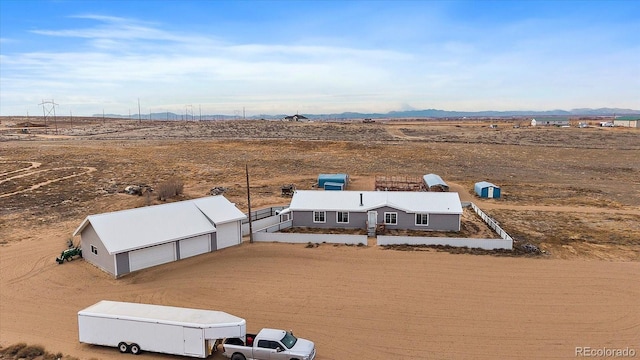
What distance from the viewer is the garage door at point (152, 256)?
24.7 meters

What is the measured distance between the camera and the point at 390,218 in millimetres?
33219

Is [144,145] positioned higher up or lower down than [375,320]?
higher up

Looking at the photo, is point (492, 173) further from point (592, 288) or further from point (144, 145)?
point (144, 145)

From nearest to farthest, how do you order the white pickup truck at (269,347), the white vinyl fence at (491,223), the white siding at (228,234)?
the white pickup truck at (269,347), the white siding at (228,234), the white vinyl fence at (491,223)

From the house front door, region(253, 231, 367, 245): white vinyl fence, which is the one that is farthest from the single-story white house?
the house front door

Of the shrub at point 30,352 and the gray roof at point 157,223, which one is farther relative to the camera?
the gray roof at point 157,223

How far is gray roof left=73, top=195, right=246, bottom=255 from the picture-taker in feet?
81.0

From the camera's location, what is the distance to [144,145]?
8650 centimetres

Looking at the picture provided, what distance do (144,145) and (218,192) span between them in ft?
160

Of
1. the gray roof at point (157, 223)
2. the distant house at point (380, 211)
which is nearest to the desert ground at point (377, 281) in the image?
the gray roof at point (157, 223)

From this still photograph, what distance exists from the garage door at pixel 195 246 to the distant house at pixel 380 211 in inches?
290

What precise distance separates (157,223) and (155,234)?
1075 mm

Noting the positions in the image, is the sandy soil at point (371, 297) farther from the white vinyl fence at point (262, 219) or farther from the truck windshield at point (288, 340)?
the white vinyl fence at point (262, 219)

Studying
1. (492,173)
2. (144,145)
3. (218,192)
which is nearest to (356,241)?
(218,192)
